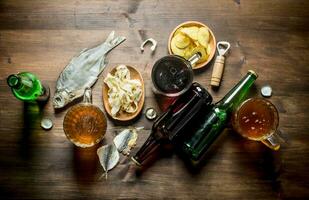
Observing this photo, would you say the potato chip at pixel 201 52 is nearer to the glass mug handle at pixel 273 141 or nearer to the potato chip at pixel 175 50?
the potato chip at pixel 175 50

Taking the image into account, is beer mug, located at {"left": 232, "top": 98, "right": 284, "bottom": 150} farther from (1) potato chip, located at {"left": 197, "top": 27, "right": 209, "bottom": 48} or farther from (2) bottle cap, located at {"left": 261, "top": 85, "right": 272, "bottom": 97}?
(1) potato chip, located at {"left": 197, "top": 27, "right": 209, "bottom": 48}

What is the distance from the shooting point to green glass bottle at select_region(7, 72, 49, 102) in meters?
1.40

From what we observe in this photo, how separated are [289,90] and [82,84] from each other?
0.76 metres

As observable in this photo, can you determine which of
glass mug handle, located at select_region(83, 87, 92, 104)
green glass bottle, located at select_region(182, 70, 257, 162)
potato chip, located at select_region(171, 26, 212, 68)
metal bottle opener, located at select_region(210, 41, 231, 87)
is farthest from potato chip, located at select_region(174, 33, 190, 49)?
glass mug handle, located at select_region(83, 87, 92, 104)

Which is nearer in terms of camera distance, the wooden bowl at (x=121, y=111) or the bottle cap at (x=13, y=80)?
the bottle cap at (x=13, y=80)

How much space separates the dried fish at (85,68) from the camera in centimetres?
152

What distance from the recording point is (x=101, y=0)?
1551 millimetres

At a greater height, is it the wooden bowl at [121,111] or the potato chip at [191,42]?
the potato chip at [191,42]

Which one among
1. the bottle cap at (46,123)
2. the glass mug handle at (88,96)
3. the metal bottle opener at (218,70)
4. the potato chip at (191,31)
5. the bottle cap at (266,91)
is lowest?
the bottle cap at (46,123)

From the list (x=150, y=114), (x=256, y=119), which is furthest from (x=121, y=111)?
(x=256, y=119)

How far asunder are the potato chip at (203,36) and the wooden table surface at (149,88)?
6 centimetres

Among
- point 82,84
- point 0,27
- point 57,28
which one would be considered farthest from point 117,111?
point 0,27

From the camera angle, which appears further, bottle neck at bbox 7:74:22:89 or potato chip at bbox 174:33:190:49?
potato chip at bbox 174:33:190:49

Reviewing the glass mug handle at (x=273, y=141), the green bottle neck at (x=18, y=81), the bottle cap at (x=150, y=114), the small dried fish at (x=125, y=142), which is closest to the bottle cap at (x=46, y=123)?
the green bottle neck at (x=18, y=81)
